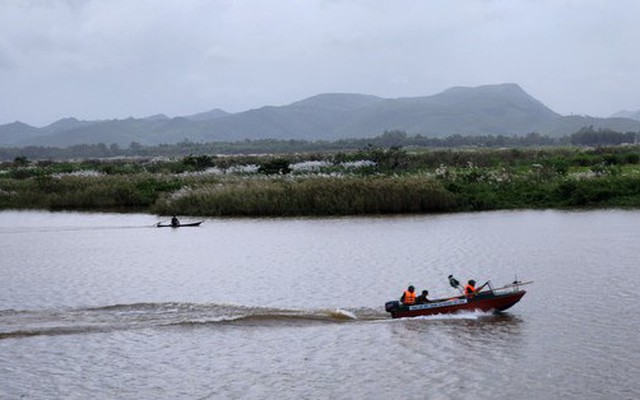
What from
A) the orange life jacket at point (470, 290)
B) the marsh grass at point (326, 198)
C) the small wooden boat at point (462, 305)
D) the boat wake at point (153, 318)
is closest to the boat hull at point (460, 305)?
the small wooden boat at point (462, 305)

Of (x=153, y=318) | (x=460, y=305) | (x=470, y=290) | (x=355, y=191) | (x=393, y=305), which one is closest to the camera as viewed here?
(x=393, y=305)

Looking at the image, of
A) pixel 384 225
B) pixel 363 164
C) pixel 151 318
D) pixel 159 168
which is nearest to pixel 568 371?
pixel 151 318

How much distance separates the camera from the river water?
17141 mm

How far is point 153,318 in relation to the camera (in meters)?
23.0

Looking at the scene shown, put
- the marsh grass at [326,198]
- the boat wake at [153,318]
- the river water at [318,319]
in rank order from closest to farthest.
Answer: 1. the river water at [318,319]
2. the boat wake at [153,318]
3. the marsh grass at [326,198]

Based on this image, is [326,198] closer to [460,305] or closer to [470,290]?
[470,290]

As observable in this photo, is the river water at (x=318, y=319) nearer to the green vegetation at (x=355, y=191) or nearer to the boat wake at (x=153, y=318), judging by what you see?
the boat wake at (x=153, y=318)

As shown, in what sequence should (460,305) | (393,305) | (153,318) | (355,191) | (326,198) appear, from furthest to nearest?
(326,198), (355,191), (153,318), (460,305), (393,305)

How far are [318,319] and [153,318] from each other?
4427 mm

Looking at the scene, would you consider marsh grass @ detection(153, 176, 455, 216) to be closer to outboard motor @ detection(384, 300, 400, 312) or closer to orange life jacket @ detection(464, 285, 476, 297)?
orange life jacket @ detection(464, 285, 476, 297)

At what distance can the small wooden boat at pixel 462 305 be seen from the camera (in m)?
22.0

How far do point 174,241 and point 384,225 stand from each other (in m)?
10.0

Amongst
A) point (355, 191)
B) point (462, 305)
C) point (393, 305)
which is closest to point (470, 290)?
point (462, 305)

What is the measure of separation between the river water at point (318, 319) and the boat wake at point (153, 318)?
0.21ft
